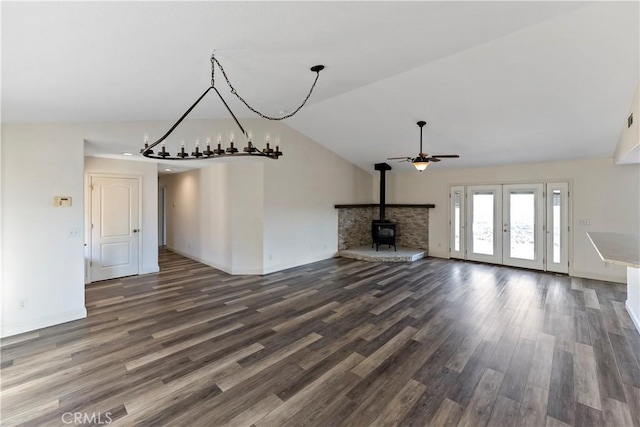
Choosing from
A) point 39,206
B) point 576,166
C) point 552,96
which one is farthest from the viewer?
point 576,166

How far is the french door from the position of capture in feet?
20.2

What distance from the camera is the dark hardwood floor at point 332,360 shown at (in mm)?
2066

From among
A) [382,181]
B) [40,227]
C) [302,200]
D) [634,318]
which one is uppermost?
[382,181]

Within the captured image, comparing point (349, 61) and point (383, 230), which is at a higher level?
point (349, 61)

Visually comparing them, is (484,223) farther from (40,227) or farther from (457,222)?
(40,227)

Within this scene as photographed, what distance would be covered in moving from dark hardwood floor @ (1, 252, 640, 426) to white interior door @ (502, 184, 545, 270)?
179 centimetres

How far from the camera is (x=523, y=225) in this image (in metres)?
6.59

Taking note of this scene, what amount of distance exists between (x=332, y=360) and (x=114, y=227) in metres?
5.43

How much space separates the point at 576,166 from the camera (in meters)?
5.89

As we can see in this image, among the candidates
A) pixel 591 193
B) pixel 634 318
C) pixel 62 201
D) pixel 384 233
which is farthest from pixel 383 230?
pixel 62 201

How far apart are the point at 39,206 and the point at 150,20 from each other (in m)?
3.23

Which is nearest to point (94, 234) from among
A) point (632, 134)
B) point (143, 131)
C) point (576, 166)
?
point (143, 131)

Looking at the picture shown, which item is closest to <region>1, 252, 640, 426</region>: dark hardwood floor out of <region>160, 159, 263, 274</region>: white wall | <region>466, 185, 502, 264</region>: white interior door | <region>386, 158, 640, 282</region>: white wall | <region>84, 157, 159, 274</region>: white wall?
<region>160, 159, 263, 274</region>: white wall

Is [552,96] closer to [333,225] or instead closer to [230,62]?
[230,62]
